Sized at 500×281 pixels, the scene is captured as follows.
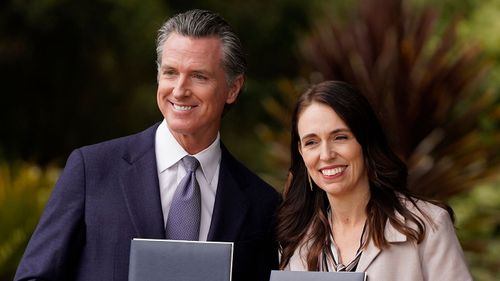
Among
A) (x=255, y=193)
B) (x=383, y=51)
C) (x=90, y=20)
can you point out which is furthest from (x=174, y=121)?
(x=90, y=20)

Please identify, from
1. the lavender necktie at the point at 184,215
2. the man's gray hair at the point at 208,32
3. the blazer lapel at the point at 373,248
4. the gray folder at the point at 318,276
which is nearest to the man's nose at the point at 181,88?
the man's gray hair at the point at 208,32

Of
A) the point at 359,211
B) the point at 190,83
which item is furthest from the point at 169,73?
the point at 359,211

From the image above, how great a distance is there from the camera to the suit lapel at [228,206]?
12.0ft

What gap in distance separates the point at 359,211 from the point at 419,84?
13.9 ft

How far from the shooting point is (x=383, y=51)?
26.0ft

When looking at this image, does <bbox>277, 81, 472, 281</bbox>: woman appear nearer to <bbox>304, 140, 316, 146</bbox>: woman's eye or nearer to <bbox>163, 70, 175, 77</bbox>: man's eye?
<bbox>304, 140, 316, 146</bbox>: woman's eye

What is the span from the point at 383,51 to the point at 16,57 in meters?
5.42

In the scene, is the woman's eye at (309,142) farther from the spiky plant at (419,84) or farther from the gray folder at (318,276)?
the spiky plant at (419,84)

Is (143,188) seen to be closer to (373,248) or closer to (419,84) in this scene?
(373,248)

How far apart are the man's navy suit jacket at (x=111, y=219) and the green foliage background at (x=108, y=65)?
24.4 ft

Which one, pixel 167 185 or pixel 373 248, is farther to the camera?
pixel 167 185

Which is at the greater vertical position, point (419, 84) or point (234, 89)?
point (419, 84)

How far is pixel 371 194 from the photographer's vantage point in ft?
12.2

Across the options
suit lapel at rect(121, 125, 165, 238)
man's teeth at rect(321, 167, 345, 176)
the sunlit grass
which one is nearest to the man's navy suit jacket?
suit lapel at rect(121, 125, 165, 238)
